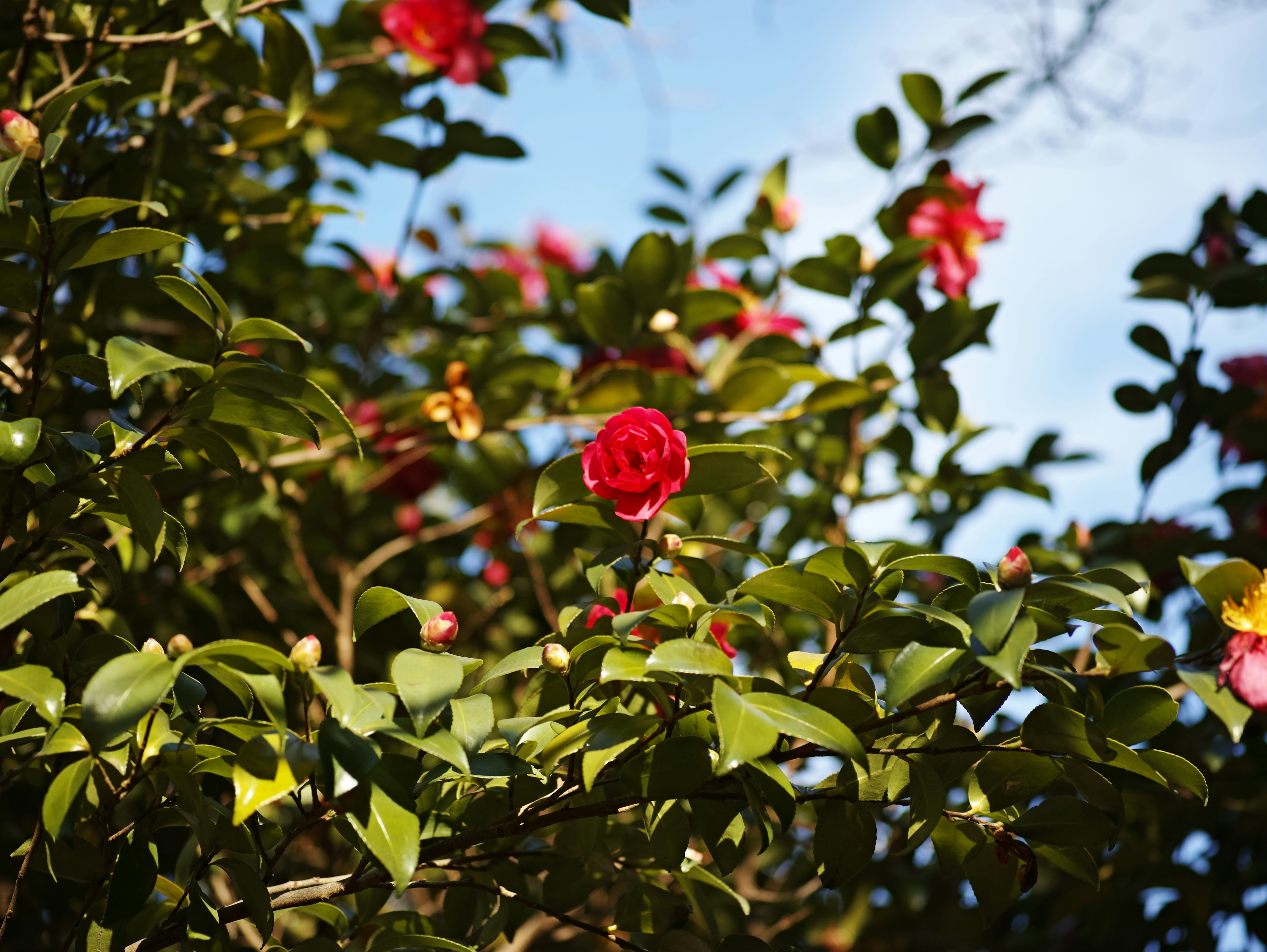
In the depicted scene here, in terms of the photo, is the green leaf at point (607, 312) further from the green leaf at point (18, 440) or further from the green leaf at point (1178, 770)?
the green leaf at point (1178, 770)

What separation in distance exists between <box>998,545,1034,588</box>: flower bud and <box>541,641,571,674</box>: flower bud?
1.07 ft

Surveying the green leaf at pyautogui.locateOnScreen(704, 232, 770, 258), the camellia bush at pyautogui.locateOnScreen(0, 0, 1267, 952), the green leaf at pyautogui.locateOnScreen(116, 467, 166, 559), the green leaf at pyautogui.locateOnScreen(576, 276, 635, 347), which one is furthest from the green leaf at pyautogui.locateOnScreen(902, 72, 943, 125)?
the green leaf at pyautogui.locateOnScreen(116, 467, 166, 559)

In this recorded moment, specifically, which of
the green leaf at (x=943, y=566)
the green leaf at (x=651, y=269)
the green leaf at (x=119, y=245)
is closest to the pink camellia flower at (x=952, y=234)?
the green leaf at (x=651, y=269)

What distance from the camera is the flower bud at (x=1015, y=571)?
67 cm

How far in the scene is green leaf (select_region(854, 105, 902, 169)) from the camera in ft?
4.94

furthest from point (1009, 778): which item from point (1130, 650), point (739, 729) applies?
point (739, 729)

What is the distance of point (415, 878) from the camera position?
34.6 inches

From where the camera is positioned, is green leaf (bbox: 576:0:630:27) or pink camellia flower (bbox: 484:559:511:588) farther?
pink camellia flower (bbox: 484:559:511:588)

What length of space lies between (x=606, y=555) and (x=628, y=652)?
18 centimetres

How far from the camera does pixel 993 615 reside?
0.61 m

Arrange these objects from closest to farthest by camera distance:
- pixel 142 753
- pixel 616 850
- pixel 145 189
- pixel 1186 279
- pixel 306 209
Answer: pixel 142 753 → pixel 616 850 → pixel 145 189 → pixel 306 209 → pixel 1186 279

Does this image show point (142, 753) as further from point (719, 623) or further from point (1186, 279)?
point (1186, 279)

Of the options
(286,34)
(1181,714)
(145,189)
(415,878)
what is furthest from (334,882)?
(1181,714)

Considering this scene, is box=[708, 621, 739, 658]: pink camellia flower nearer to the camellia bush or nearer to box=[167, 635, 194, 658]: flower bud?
the camellia bush
